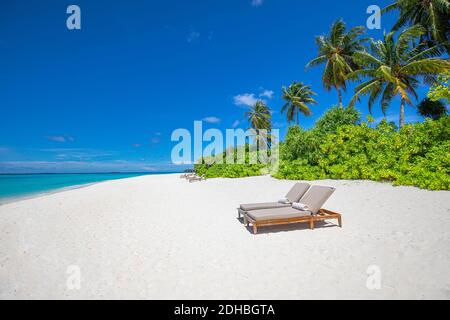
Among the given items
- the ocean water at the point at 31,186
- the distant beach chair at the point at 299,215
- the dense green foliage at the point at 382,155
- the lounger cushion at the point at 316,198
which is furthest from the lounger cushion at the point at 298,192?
the ocean water at the point at 31,186

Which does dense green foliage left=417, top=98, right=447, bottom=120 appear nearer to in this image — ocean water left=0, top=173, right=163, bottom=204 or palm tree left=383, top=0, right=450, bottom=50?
palm tree left=383, top=0, right=450, bottom=50

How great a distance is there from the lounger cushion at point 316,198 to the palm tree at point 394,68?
13745 millimetres

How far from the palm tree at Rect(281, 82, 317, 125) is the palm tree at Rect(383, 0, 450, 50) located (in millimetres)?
12859

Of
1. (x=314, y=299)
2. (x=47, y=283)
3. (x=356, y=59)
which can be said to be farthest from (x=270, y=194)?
(x=356, y=59)

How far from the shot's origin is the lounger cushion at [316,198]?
584 centimetres

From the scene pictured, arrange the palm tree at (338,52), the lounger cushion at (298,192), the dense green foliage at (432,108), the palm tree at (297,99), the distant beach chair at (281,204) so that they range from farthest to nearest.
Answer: the palm tree at (297,99) → the palm tree at (338,52) → the dense green foliage at (432,108) → the lounger cushion at (298,192) → the distant beach chair at (281,204)

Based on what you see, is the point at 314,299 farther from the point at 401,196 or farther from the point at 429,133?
the point at 429,133

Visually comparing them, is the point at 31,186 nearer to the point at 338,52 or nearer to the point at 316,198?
the point at 316,198

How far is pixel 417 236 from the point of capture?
15.6 ft

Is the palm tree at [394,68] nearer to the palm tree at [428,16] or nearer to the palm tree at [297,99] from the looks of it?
the palm tree at [428,16]

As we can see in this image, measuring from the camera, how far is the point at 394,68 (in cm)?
1736

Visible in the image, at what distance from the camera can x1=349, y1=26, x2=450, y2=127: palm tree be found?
16.0 meters
